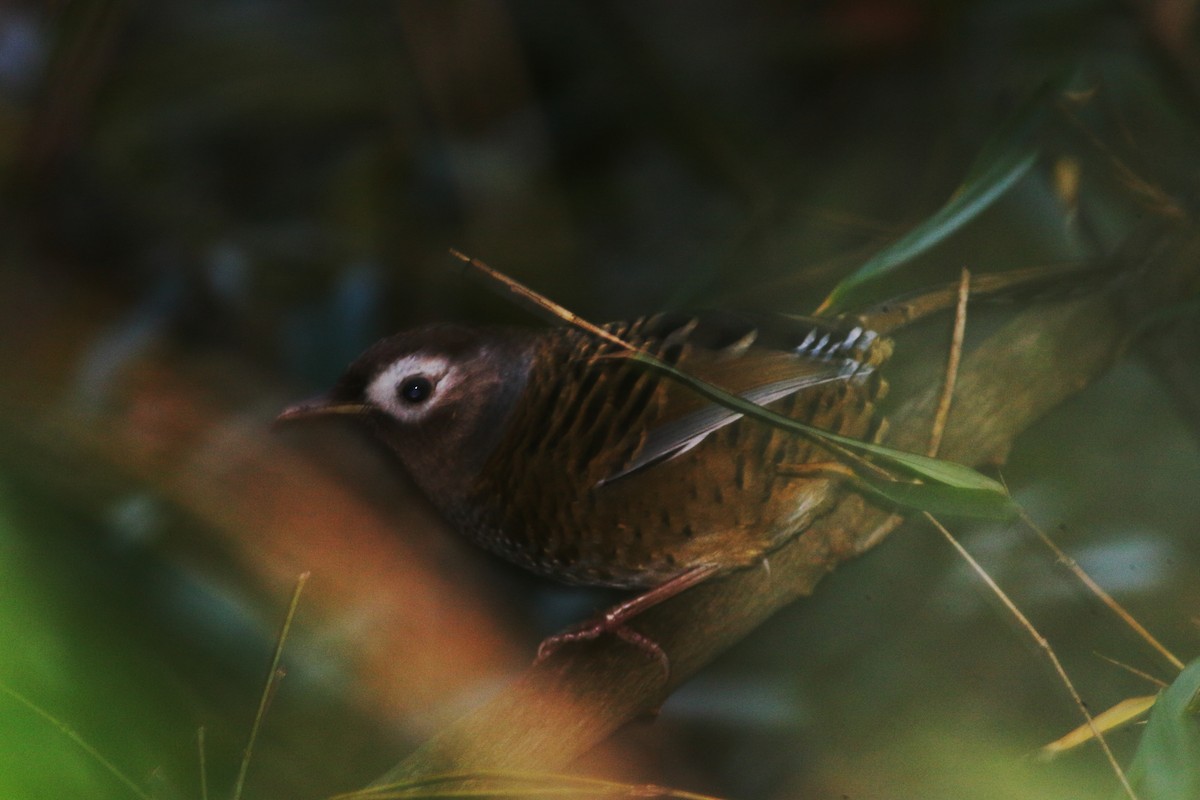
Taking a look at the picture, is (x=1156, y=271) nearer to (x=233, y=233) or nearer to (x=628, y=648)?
(x=628, y=648)

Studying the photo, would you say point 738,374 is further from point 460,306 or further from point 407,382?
point 460,306

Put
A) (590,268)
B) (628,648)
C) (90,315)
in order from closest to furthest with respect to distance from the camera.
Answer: (628,648)
(90,315)
(590,268)

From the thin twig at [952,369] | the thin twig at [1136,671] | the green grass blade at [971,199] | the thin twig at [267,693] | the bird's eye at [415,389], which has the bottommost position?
the thin twig at [1136,671]

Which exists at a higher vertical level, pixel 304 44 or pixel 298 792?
pixel 304 44

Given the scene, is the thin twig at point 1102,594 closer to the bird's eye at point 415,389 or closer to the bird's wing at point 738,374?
the bird's wing at point 738,374

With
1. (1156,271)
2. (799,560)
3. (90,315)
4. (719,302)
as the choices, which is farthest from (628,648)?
(90,315)

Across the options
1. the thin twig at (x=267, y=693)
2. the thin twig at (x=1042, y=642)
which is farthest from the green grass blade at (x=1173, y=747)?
the thin twig at (x=267, y=693)

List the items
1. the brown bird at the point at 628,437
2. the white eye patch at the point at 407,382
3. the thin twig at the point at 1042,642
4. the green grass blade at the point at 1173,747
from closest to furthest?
the green grass blade at the point at 1173,747 → the thin twig at the point at 1042,642 → the brown bird at the point at 628,437 → the white eye patch at the point at 407,382
